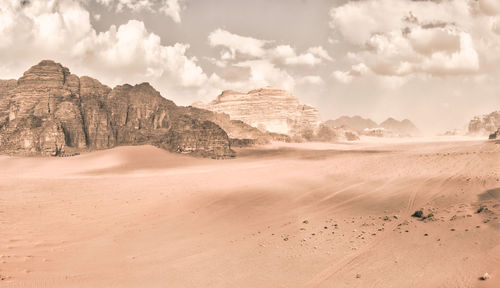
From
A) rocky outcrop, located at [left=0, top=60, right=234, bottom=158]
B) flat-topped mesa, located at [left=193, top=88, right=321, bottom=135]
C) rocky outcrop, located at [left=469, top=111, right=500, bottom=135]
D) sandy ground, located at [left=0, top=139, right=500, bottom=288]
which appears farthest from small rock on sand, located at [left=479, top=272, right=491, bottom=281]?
rocky outcrop, located at [left=469, top=111, right=500, bottom=135]

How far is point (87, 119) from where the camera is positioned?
152 ft

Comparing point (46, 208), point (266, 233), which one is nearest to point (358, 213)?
point (266, 233)

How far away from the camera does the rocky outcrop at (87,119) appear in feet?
112

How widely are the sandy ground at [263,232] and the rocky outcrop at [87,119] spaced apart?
20.6 meters

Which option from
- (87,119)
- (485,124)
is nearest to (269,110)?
(87,119)

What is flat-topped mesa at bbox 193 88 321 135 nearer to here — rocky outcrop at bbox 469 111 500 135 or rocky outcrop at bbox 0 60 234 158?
rocky outcrop at bbox 0 60 234 158

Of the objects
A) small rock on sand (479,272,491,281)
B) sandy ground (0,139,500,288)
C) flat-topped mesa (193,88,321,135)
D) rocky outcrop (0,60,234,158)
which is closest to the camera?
small rock on sand (479,272,491,281)

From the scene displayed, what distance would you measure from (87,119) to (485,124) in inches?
4615

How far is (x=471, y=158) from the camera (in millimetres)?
15836

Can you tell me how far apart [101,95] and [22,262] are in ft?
166

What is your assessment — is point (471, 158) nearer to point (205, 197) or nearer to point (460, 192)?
point (460, 192)

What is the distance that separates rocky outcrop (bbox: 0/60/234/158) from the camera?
1348 inches

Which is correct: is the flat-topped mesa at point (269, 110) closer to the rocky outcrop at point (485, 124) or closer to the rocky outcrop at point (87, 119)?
the rocky outcrop at point (87, 119)

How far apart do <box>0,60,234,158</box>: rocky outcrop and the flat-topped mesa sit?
2178 centimetres
